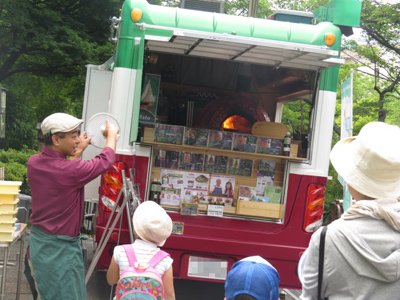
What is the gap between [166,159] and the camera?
5.85 meters

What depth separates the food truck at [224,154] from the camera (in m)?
5.45

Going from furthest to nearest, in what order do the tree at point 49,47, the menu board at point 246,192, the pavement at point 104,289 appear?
the tree at point 49,47 < the pavement at point 104,289 < the menu board at point 246,192

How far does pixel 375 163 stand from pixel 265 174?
3.81 metres

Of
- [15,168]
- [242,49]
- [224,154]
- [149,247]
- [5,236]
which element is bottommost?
[15,168]

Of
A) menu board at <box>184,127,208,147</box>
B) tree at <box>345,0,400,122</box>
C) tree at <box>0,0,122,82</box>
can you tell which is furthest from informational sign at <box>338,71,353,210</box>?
tree at <box>345,0,400,122</box>

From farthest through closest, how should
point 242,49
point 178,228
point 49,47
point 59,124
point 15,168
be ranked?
point 49,47, point 15,168, point 178,228, point 242,49, point 59,124

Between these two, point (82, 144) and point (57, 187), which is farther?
point (82, 144)

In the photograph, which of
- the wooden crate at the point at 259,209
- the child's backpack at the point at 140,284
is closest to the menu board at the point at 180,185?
the wooden crate at the point at 259,209

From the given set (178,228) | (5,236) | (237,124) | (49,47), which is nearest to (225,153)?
(178,228)

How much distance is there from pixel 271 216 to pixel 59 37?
31.9ft

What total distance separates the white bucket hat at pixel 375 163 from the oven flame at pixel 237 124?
468cm

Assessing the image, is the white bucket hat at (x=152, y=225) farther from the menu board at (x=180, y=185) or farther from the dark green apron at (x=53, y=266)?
the menu board at (x=180, y=185)

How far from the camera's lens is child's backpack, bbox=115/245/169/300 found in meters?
3.30

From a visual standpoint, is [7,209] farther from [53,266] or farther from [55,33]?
[55,33]
